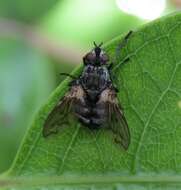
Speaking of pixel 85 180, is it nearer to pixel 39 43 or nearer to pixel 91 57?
pixel 91 57

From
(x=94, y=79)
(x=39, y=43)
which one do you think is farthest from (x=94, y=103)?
(x=39, y=43)

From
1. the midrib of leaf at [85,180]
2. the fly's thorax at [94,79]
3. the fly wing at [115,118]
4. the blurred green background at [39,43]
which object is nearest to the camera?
the midrib of leaf at [85,180]

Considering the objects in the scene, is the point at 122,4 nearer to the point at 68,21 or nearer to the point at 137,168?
the point at 68,21

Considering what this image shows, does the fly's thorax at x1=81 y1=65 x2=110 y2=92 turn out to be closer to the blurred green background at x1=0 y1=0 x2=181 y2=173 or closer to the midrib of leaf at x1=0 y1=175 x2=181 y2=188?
the midrib of leaf at x1=0 y1=175 x2=181 y2=188

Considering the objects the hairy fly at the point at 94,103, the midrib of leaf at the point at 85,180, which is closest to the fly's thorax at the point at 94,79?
the hairy fly at the point at 94,103

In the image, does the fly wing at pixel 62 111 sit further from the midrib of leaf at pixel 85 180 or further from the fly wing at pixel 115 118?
the midrib of leaf at pixel 85 180

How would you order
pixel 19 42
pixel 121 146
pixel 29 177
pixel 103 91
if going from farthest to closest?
pixel 19 42 → pixel 103 91 → pixel 121 146 → pixel 29 177

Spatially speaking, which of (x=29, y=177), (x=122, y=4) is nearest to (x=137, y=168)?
(x=29, y=177)
